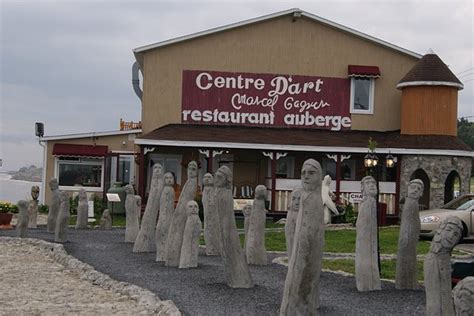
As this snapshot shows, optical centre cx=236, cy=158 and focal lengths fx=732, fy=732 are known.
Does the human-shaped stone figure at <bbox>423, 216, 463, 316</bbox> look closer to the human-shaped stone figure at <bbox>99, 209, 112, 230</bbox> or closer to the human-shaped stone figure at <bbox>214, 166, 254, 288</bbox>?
the human-shaped stone figure at <bbox>214, 166, 254, 288</bbox>

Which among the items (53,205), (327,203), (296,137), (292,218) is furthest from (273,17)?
(292,218)

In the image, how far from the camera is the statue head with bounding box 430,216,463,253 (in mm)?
7855

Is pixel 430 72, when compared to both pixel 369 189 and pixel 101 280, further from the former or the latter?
pixel 101 280

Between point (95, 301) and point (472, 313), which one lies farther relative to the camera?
point (95, 301)

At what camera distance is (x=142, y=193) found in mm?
28281

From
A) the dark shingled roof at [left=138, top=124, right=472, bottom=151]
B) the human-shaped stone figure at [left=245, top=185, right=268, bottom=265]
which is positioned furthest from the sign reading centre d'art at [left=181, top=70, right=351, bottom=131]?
the human-shaped stone figure at [left=245, top=185, right=268, bottom=265]

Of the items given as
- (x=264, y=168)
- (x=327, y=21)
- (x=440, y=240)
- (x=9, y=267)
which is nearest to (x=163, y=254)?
(x=9, y=267)

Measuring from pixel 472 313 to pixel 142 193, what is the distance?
2377 centimetres

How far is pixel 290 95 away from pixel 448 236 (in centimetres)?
2280

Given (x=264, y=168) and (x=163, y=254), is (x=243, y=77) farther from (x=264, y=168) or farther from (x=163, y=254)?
(x=163, y=254)

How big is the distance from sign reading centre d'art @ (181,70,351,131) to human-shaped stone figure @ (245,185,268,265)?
605 inches

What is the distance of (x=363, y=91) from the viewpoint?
30.9m

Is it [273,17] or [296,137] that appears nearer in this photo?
[296,137]

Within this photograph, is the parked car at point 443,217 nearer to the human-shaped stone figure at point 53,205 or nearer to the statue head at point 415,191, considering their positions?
the statue head at point 415,191
